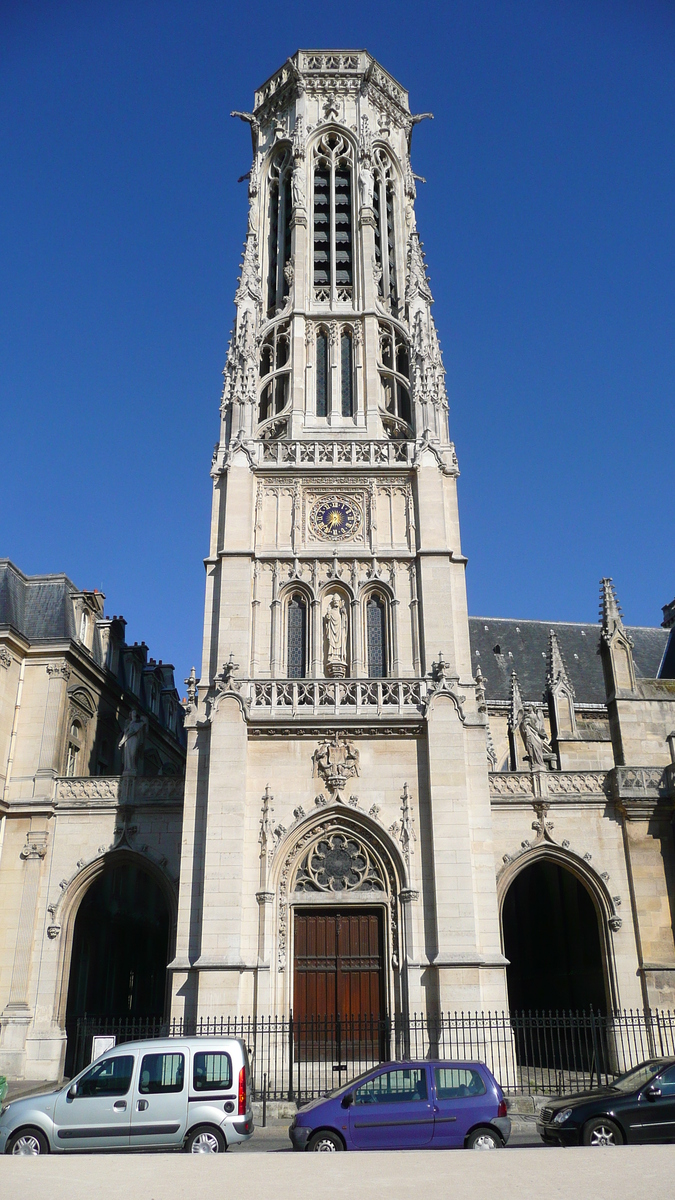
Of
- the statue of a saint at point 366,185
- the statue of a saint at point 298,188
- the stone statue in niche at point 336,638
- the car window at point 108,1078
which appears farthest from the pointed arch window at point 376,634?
the statue of a saint at point 298,188

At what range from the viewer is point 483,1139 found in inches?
471

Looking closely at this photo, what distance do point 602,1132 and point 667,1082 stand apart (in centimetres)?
112

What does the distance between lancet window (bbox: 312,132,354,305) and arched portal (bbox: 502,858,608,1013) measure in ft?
65.0

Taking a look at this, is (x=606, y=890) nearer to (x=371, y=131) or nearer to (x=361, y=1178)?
(x=361, y=1178)

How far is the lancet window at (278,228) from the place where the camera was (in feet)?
106

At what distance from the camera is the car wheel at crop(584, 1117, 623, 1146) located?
11.9 m

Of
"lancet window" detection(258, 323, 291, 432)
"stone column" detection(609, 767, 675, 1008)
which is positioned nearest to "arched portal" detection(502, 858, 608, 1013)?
"stone column" detection(609, 767, 675, 1008)

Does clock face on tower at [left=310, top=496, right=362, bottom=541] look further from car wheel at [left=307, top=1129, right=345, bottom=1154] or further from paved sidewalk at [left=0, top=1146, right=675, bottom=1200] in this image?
paved sidewalk at [left=0, top=1146, right=675, bottom=1200]

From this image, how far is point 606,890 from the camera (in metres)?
23.9

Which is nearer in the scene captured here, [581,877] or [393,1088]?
[393,1088]

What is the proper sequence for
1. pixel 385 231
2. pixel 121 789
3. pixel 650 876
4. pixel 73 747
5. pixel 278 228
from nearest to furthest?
1. pixel 650 876
2. pixel 121 789
3. pixel 73 747
4. pixel 385 231
5. pixel 278 228

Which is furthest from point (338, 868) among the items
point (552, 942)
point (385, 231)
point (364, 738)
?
point (385, 231)

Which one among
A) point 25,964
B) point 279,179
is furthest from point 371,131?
point 25,964

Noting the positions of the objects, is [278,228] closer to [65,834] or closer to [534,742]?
[534,742]
